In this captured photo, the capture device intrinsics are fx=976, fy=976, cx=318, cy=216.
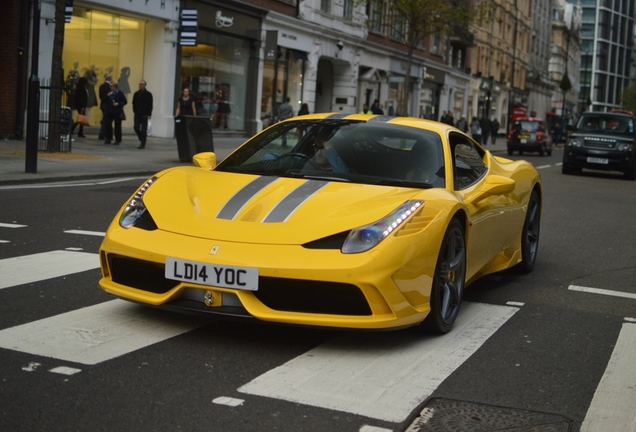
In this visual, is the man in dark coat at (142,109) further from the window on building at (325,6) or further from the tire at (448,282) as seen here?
the tire at (448,282)

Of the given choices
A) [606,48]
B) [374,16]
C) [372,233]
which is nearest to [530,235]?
[372,233]

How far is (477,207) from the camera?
245 inches

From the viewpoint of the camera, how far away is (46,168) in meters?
16.4

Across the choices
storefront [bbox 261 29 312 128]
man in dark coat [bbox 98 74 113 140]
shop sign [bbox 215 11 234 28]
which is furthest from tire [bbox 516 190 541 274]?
storefront [bbox 261 29 312 128]

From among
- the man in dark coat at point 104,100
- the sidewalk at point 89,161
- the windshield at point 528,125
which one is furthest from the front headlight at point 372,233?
the windshield at point 528,125

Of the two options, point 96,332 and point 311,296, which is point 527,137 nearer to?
point 311,296

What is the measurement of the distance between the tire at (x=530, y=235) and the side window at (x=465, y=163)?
0.96m

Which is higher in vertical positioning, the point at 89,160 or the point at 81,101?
the point at 81,101

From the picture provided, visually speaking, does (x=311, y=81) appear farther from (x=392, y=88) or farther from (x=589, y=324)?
(x=589, y=324)

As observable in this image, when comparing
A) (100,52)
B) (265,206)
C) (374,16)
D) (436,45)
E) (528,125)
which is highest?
(436,45)

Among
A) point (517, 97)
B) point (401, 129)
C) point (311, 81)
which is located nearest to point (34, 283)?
point (401, 129)

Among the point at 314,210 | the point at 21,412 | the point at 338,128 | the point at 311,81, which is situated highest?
the point at 311,81

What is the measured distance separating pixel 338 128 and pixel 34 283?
7.29 ft

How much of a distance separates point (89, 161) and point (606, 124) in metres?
14.9
